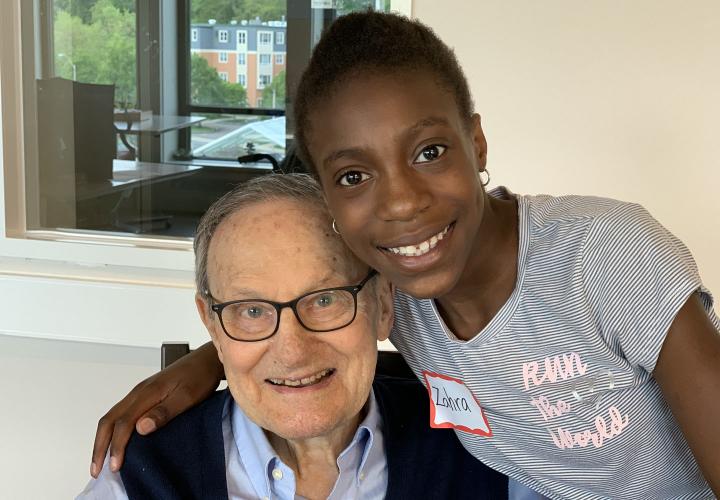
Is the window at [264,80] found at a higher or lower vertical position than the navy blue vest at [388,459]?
higher

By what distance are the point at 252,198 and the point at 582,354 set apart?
64cm

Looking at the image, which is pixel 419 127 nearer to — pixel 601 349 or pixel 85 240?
pixel 601 349

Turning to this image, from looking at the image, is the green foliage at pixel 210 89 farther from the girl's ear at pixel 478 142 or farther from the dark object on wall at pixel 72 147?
the girl's ear at pixel 478 142

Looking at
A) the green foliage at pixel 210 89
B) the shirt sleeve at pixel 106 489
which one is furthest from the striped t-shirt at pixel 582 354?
the green foliage at pixel 210 89

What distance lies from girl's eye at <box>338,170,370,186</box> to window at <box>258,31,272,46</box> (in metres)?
1.65

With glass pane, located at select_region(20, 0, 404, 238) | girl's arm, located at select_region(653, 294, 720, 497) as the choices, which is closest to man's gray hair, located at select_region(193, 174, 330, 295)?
girl's arm, located at select_region(653, 294, 720, 497)

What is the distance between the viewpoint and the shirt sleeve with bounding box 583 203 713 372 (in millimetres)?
1292

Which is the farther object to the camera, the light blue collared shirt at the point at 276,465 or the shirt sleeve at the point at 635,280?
the light blue collared shirt at the point at 276,465

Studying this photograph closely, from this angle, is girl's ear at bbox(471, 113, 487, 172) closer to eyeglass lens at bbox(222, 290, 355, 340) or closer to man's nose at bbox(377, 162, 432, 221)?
man's nose at bbox(377, 162, 432, 221)

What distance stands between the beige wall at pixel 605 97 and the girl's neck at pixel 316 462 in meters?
1.17

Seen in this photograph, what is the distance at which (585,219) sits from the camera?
139 centimetres

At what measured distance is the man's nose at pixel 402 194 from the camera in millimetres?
1288

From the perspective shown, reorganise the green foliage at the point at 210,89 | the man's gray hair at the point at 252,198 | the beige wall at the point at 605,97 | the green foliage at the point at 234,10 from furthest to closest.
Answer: the green foliage at the point at 210,89 → the green foliage at the point at 234,10 → the beige wall at the point at 605,97 → the man's gray hair at the point at 252,198

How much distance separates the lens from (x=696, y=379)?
49.8 inches
